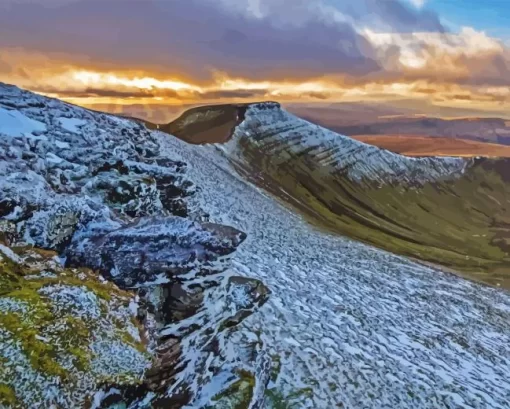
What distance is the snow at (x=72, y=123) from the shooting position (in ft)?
90.2

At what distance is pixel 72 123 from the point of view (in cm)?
2855

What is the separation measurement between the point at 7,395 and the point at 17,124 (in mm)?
17615

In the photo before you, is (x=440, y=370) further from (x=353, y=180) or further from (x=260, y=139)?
(x=353, y=180)

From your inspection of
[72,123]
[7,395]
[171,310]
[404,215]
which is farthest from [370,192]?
[7,395]

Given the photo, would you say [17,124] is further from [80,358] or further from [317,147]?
[317,147]

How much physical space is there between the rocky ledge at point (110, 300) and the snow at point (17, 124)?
378 mm

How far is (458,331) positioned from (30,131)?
25.0 meters

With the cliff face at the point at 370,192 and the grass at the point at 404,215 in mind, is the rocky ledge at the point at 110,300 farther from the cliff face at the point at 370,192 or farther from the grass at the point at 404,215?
the cliff face at the point at 370,192

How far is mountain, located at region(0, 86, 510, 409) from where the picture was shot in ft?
39.9

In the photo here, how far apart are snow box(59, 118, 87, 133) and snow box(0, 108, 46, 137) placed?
1579 millimetres

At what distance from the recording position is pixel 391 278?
36250mm

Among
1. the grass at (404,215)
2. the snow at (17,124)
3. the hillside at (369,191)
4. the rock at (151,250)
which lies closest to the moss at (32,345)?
the rock at (151,250)

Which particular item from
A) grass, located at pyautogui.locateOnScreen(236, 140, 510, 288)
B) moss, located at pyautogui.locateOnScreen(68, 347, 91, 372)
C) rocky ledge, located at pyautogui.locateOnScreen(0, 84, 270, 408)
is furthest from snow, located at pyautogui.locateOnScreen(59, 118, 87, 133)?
grass, located at pyautogui.locateOnScreen(236, 140, 510, 288)

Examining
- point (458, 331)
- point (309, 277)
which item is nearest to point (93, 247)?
point (309, 277)
